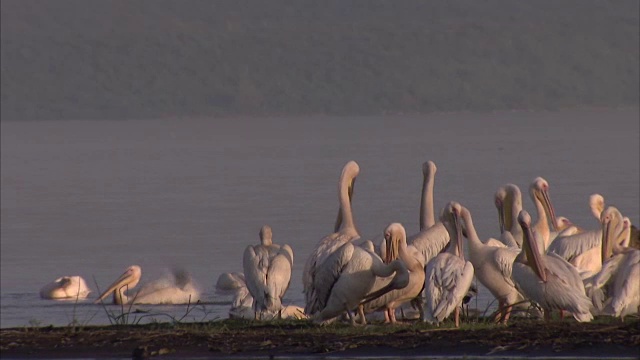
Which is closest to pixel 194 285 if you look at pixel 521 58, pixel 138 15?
pixel 521 58

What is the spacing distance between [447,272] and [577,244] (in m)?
2.49

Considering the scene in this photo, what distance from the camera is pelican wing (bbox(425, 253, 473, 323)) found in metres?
10.9

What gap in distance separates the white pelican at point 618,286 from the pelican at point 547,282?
0.35 metres

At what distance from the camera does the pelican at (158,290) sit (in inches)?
667

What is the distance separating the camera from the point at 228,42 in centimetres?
14938

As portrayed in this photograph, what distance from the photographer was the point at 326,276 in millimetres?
11633

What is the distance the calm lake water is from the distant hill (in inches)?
2745

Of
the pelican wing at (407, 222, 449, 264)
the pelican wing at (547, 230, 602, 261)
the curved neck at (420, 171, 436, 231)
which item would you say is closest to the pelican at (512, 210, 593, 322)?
the pelican wing at (407, 222, 449, 264)

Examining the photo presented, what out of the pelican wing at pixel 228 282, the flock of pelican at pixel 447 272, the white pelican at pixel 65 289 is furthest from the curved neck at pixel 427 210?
the white pelican at pixel 65 289

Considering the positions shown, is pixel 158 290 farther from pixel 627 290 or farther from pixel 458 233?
pixel 627 290

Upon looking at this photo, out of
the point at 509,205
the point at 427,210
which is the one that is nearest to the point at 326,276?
the point at 427,210

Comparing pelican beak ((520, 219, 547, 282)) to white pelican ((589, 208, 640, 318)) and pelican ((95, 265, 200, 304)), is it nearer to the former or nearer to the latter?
white pelican ((589, 208, 640, 318))

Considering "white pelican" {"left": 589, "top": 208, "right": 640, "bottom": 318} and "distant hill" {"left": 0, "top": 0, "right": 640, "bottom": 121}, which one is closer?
"white pelican" {"left": 589, "top": 208, "right": 640, "bottom": 318}

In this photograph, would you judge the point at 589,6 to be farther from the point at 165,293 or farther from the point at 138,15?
the point at 165,293
